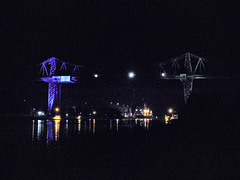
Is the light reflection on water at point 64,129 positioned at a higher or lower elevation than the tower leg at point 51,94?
lower

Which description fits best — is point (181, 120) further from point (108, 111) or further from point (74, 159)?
point (108, 111)

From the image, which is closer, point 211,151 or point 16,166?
point 16,166

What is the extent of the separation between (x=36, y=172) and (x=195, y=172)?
5.88 meters

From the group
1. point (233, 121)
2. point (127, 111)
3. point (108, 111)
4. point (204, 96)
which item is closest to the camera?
point (233, 121)

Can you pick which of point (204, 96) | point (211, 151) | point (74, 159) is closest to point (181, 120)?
point (204, 96)

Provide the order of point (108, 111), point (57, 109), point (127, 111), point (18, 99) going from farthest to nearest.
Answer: point (127, 111)
point (108, 111)
point (18, 99)
point (57, 109)

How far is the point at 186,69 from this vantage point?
222 feet

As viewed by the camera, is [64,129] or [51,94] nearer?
[64,129]

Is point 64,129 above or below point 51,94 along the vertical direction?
below

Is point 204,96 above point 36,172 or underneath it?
above

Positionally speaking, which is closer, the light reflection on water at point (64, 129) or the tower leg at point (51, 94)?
the light reflection on water at point (64, 129)

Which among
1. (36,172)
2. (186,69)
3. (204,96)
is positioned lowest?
(36,172)

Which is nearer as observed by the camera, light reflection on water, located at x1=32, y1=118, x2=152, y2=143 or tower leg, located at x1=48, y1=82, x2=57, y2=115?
light reflection on water, located at x1=32, y1=118, x2=152, y2=143

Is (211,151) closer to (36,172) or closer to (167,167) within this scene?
(167,167)
